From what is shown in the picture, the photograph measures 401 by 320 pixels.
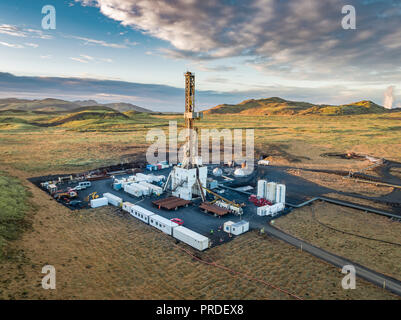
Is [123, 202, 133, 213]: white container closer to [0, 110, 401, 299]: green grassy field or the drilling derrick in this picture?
[0, 110, 401, 299]: green grassy field

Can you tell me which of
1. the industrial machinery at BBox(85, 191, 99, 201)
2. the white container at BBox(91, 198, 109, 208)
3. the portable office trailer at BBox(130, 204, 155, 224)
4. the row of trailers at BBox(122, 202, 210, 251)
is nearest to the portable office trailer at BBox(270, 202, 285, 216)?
the row of trailers at BBox(122, 202, 210, 251)

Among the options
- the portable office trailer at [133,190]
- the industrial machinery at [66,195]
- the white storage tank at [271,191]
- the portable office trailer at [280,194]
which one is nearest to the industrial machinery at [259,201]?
the white storage tank at [271,191]

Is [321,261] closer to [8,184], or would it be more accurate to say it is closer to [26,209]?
[26,209]

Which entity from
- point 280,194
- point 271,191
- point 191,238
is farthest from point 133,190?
point 280,194

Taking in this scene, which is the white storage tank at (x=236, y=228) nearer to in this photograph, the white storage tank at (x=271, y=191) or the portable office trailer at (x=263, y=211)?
the portable office trailer at (x=263, y=211)

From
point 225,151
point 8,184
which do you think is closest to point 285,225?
point 8,184

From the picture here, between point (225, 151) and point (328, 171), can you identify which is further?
point (225, 151)
